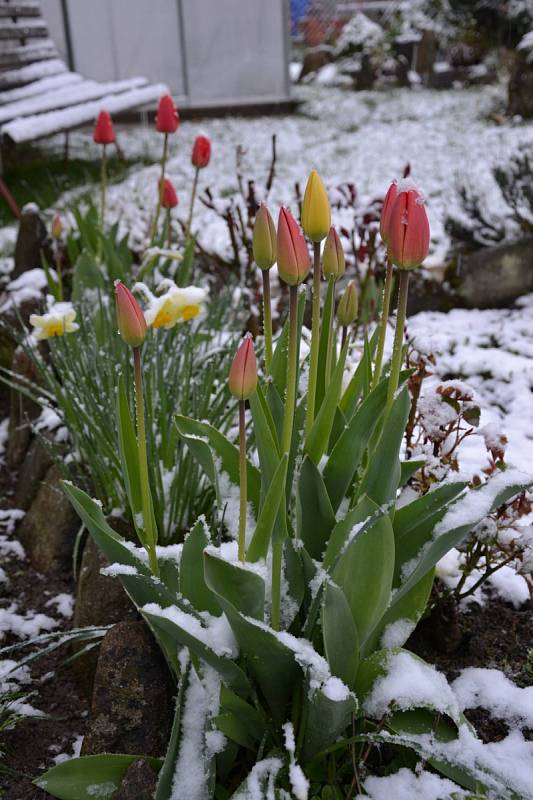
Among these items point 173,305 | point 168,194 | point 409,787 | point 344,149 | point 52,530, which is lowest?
point 344,149

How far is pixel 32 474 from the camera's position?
225cm

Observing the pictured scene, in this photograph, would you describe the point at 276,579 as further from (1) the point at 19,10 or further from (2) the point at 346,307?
(1) the point at 19,10

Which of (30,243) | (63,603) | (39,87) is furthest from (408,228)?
(39,87)

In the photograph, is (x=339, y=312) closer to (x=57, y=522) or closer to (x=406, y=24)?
(x=57, y=522)

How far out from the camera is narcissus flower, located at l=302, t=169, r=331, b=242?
102 centimetres

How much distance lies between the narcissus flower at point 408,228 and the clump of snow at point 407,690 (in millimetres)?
606

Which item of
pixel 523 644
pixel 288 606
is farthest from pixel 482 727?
pixel 288 606

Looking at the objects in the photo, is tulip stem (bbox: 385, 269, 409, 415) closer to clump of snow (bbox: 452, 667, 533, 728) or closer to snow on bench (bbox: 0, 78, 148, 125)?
clump of snow (bbox: 452, 667, 533, 728)

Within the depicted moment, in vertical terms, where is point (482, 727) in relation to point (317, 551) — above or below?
below

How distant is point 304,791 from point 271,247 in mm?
756

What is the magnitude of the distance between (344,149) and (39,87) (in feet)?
8.80

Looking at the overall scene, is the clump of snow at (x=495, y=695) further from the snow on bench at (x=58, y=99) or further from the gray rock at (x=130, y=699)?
the snow on bench at (x=58, y=99)

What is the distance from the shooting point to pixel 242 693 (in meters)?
1.18

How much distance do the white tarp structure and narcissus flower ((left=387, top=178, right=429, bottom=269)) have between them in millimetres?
7950
